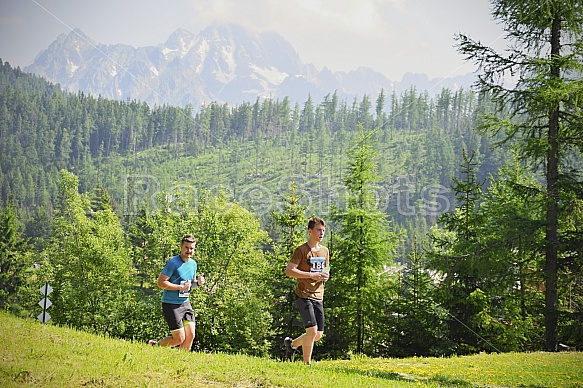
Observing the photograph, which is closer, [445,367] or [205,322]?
[445,367]

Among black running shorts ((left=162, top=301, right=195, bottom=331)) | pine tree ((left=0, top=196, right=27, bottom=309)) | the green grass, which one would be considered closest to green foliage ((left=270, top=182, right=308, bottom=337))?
the green grass

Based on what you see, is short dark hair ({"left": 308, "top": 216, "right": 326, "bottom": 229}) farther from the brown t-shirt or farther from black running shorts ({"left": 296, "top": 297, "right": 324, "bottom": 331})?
black running shorts ({"left": 296, "top": 297, "right": 324, "bottom": 331})

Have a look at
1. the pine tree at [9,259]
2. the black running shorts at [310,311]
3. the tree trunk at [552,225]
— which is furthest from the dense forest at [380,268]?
the pine tree at [9,259]

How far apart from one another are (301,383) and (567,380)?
25.6 feet

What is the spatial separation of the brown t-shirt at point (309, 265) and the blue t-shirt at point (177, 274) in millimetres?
2032

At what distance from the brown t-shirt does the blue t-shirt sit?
2.03m

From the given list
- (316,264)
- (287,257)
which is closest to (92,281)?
(287,257)

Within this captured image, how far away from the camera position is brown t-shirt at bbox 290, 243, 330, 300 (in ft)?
29.5

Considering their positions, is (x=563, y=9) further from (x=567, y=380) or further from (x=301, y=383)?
(x=301, y=383)

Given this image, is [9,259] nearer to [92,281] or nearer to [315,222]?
[92,281]

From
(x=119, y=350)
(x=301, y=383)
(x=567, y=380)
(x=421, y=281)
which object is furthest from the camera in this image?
(x=421, y=281)

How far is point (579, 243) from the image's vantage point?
56.5 feet

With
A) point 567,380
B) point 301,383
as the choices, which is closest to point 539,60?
point 567,380

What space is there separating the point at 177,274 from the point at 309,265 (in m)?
2.45
